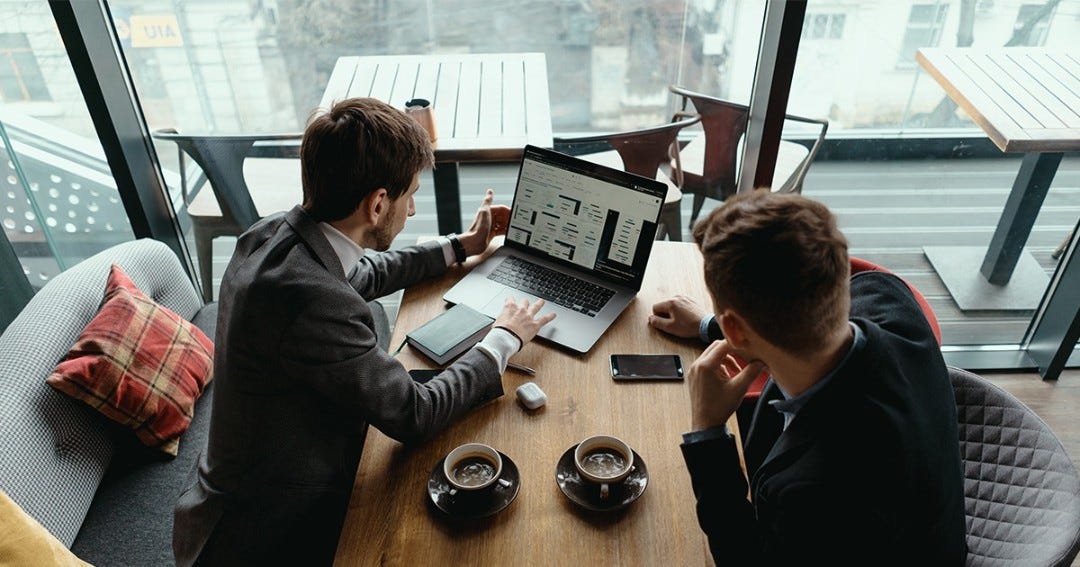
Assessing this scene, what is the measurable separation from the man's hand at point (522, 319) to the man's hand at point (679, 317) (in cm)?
24

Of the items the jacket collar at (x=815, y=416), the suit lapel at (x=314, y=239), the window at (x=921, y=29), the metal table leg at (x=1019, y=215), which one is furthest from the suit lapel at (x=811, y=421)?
the metal table leg at (x=1019, y=215)

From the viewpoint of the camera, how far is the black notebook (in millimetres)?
1598

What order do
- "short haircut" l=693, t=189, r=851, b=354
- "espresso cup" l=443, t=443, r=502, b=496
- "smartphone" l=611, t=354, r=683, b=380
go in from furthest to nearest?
"smartphone" l=611, t=354, r=683, b=380 → "espresso cup" l=443, t=443, r=502, b=496 → "short haircut" l=693, t=189, r=851, b=354

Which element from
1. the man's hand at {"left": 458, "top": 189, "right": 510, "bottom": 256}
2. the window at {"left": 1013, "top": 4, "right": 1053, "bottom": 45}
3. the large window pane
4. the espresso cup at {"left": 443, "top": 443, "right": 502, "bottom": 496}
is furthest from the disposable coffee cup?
the window at {"left": 1013, "top": 4, "right": 1053, "bottom": 45}

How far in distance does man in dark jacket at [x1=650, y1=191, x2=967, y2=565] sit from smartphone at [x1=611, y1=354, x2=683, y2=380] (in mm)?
324

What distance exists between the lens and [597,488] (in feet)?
4.13

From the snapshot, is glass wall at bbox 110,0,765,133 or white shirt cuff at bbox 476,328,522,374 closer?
white shirt cuff at bbox 476,328,522,374

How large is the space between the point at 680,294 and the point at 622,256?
167 millimetres

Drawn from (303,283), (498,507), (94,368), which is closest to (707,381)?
(498,507)

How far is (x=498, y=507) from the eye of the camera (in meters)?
1.25

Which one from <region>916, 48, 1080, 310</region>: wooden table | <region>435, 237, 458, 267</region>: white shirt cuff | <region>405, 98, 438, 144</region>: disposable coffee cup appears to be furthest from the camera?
<region>916, 48, 1080, 310</region>: wooden table

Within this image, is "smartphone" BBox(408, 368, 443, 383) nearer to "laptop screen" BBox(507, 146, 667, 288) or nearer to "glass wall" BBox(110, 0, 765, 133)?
"laptop screen" BBox(507, 146, 667, 288)

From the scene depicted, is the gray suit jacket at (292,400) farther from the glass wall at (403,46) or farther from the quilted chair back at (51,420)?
the glass wall at (403,46)

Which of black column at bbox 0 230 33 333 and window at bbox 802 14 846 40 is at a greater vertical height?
window at bbox 802 14 846 40
